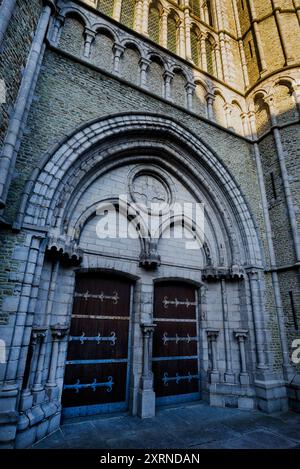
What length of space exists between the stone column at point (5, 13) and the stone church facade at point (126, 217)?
18 mm

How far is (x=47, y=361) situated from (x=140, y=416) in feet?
5.83

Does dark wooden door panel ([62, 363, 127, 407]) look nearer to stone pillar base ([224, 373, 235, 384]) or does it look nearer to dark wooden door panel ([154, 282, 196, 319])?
dark wooden door panel ([154, 282, 196, 319])

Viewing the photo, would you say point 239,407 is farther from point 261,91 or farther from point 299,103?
point 261,91

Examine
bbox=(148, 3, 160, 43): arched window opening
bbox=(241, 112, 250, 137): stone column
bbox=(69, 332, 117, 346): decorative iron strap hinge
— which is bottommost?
bbox=(69, 332, 117, 346): decorative iron strap hinge

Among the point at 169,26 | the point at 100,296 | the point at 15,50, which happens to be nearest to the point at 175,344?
the point at 100,296

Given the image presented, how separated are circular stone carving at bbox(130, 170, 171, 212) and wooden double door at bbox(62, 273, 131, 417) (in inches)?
69.0

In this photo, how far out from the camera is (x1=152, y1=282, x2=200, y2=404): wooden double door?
5.00m

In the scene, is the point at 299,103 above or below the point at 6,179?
above

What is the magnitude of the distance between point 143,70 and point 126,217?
→ 3718 millimetres

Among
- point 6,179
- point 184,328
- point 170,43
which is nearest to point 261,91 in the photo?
point 170,43

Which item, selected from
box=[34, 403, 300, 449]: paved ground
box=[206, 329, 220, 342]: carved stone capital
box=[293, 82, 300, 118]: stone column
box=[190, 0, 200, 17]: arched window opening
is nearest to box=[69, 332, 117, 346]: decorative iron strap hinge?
box=[34, 403, 300, 449]: paved ground

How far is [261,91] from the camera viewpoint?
7387 millimetres

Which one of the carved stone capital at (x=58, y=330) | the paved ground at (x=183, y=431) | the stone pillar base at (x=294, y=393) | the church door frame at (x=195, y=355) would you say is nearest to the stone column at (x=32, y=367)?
the carved stone capital at (x=58, y=330)

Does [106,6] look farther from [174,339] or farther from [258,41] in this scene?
[174,339]
